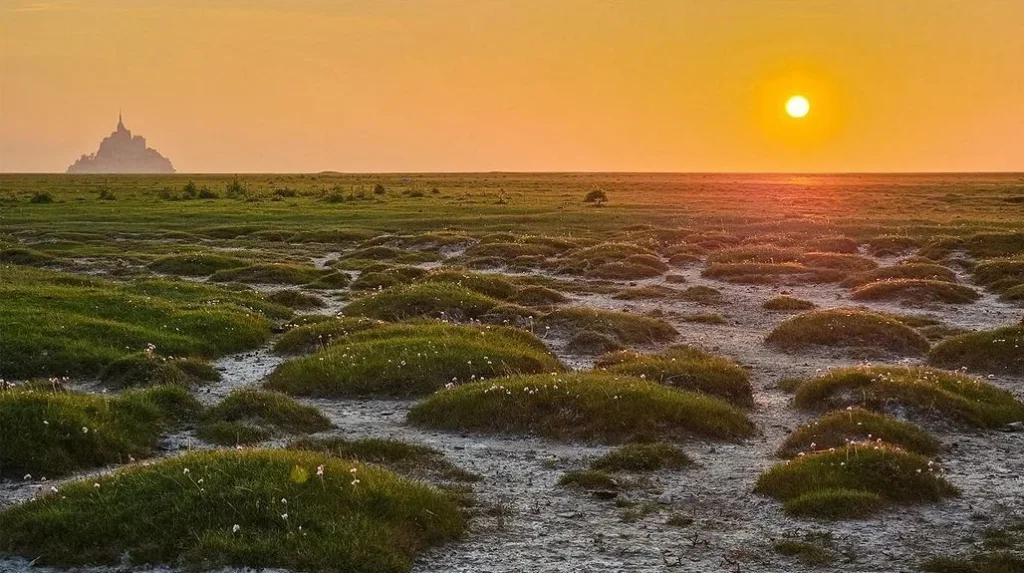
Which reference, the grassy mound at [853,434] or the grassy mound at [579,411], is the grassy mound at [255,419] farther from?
the grassy mound at [853,434]

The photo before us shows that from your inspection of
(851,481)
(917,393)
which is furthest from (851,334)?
(851,481)

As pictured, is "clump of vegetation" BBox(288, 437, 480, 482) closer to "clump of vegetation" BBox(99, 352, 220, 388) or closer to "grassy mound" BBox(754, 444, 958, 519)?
"grassy mound" BBox(754, 444, 958, 519)

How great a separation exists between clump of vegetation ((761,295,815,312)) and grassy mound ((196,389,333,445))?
787 inches

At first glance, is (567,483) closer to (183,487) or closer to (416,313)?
(183,487)

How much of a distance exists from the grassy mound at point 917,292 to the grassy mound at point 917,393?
14069 mm

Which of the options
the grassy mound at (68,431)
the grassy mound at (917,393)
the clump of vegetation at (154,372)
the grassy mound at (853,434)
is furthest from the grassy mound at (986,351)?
the grassy mound at (68,431)

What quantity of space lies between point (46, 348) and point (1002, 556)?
A: 19.7 meters

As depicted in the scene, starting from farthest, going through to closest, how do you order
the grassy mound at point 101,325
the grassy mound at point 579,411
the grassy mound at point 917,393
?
the grassy mound at point 101,325 < the grassy mound at point 917,393 < the grassy mound at point 579,411

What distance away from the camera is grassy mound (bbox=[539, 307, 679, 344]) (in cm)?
2652

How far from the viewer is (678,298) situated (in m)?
35.2

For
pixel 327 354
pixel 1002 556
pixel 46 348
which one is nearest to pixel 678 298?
pixel 327 354

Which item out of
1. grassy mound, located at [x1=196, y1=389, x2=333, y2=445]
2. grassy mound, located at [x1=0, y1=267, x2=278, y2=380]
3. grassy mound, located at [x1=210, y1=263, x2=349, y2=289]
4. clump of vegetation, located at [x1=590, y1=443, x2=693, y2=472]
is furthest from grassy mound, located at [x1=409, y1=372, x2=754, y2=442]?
grassy mound, located at [x1=210, y1=263, x2=349, y2=289]

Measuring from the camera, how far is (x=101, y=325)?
2394 centimetres

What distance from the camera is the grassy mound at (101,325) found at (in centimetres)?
2150
